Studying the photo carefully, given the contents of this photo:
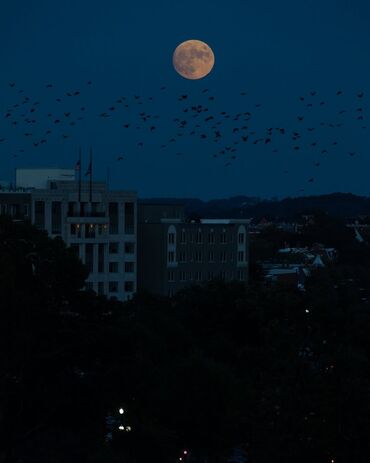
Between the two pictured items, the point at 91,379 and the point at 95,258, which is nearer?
the point at 91,379

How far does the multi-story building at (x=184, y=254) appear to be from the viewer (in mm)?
54875

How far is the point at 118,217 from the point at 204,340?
22.5 meters

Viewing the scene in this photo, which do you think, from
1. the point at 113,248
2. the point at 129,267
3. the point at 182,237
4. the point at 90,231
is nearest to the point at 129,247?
the point at 113,248

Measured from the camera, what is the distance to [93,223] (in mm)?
53750

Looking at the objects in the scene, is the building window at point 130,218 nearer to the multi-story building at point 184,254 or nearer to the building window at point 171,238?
the multi-story building at point 184,254

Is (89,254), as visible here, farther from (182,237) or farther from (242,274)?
(242,274)

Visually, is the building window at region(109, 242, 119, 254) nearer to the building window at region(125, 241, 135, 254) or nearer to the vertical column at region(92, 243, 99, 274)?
the building window at region(125, 241, 135, 254)

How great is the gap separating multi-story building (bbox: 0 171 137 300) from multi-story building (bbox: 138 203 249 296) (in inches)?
55.3

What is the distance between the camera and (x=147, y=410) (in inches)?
853

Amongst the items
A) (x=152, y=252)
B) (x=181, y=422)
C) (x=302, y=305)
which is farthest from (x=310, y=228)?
(x=181, y=422)

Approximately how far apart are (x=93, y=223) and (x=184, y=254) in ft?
16.5

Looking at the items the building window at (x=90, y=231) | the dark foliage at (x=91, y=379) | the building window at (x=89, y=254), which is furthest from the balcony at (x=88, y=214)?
the dark foliage at (x=91, y=379)

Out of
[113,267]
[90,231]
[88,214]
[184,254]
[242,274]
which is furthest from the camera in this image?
[242,274]

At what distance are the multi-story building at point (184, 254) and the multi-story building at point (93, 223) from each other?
1.40 meters
